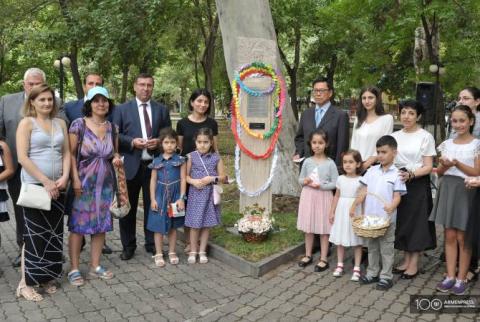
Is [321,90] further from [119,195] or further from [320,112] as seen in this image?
[119,195]

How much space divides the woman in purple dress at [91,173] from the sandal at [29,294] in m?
0.42

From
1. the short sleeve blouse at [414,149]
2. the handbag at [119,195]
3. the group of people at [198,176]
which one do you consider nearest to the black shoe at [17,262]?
the group of people at [198,176]

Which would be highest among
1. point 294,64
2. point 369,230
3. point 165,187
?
point 294,64

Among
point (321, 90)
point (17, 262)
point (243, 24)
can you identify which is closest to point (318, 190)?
point (321, 90)

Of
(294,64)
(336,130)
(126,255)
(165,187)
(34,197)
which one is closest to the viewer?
(34,197)

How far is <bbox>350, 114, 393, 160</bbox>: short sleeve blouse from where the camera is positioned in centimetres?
487

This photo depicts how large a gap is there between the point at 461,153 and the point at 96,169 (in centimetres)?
362

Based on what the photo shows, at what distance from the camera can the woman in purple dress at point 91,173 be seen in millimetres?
4527

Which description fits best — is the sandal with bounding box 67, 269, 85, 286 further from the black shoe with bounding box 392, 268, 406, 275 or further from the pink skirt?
the black shoe with bounding box 392, 268, 406, 275

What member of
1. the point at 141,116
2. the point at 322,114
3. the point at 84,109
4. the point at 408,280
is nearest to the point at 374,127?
the point at 322,114

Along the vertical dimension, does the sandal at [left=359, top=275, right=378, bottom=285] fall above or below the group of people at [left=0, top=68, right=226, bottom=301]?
below

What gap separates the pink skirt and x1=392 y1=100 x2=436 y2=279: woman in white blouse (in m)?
0.75

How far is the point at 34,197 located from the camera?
4027 millimetres

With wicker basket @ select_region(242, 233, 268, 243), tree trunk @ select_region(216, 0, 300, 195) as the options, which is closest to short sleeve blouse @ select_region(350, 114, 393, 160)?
wicker basket @ select_region(242, 233, 268, 243)
